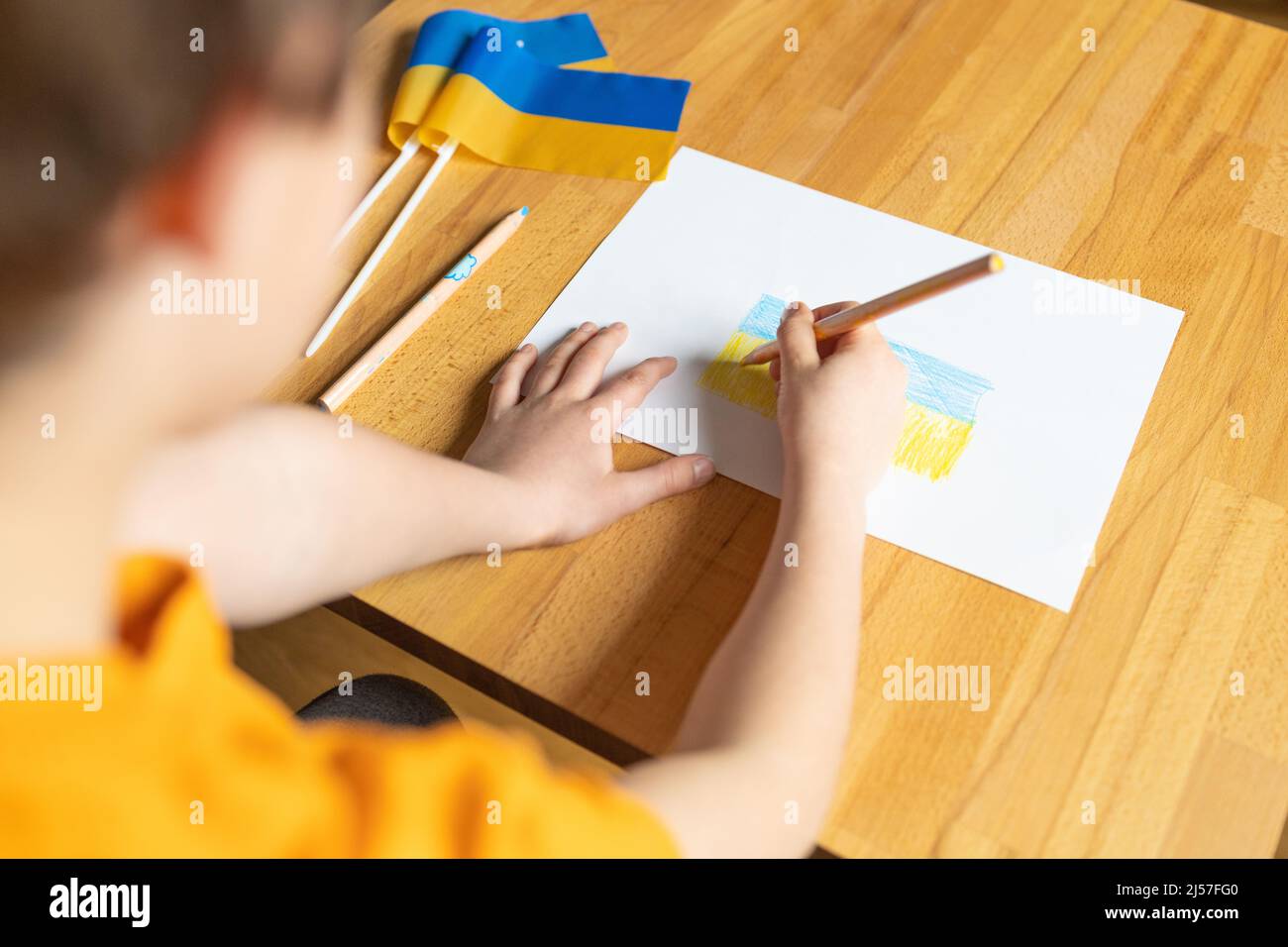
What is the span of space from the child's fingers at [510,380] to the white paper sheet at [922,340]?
0.03m

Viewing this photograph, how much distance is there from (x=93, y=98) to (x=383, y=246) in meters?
0.46

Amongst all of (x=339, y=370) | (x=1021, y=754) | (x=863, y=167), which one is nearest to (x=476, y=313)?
(x=339, y=370)

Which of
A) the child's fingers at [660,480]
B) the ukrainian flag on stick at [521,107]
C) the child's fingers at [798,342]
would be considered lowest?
the child's fingers at [660,480]

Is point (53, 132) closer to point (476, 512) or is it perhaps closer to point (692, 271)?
point (476, 512)

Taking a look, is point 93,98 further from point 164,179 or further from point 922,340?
point 922,340

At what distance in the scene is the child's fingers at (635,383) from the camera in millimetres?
719

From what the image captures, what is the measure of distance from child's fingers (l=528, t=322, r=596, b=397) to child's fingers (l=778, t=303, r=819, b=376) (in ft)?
0.46

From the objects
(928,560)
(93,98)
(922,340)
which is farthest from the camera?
(922,340)

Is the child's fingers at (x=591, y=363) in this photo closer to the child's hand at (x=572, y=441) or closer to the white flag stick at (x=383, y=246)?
the child's hand at (x=572, y=441)

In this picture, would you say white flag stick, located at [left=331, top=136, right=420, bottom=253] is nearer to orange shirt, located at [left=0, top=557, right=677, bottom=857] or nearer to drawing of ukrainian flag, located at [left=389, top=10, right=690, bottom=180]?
drawing of ukrainian flag, located at [left=389, top=10, right=690, bottom=180]

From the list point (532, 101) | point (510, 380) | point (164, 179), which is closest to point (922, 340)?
point (510, 380)

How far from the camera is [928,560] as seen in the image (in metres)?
0.66

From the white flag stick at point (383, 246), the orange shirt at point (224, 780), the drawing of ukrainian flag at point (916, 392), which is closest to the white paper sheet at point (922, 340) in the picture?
the drawing of ukrainian flag at point (916, 392)

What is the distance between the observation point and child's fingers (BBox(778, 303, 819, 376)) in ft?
2.33
